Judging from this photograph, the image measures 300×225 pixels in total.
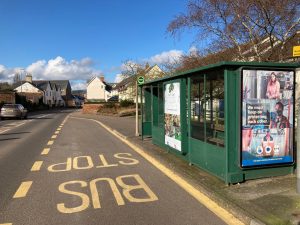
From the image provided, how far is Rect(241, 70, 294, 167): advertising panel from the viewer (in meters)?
6.78

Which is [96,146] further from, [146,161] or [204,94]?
[204,94]

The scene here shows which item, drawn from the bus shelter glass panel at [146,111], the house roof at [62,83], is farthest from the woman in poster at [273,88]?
the house roof at [62,83]

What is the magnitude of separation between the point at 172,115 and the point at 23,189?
428cm

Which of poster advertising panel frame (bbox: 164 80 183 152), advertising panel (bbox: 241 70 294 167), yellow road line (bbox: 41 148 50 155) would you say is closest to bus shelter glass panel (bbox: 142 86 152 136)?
poster advertising panel frame (bbox: 164 80 183 152)

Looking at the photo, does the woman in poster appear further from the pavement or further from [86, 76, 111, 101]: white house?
[86, 76, 111, 101]: white house

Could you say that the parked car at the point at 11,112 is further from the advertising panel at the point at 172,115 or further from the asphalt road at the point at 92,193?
the advertising panel at the point at 172,115

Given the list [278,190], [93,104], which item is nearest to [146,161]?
[278,190]

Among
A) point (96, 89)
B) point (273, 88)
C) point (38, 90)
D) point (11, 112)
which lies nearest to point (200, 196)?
point (273, 88)

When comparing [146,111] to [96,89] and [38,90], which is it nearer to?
[38,90]

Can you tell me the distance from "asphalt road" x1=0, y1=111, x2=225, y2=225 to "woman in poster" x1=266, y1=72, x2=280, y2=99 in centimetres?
227

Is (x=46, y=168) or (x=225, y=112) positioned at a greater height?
(x=225, y=112)

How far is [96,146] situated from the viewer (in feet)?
44.9

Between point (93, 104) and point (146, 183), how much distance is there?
44343mm

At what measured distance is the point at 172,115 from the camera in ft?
33.2
